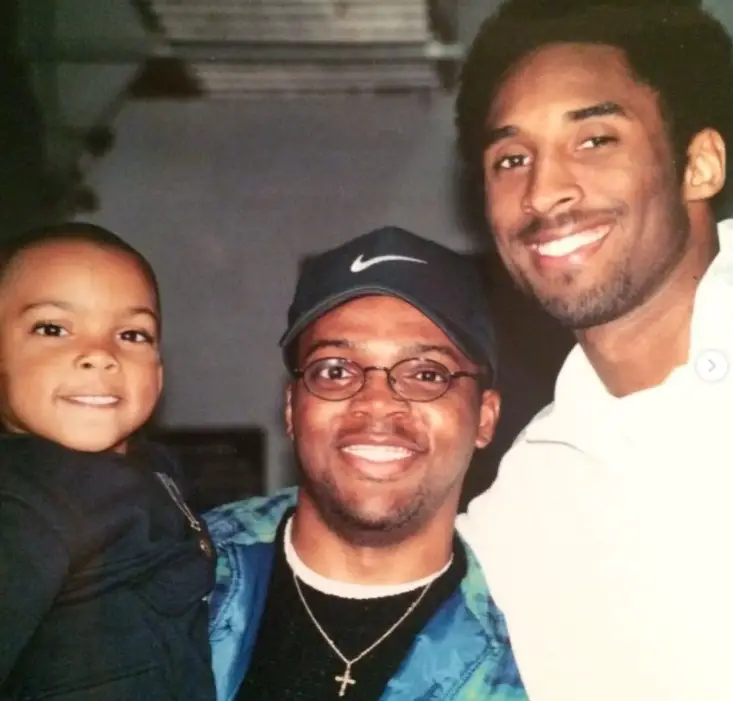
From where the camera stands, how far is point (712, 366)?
0.67 meters

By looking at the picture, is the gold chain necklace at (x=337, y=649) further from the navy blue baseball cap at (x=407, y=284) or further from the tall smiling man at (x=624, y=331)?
the navy blue baseball cap at (x=407, y=284)

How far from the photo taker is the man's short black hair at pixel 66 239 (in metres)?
0.68

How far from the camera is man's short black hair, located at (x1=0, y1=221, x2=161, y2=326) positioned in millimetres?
678

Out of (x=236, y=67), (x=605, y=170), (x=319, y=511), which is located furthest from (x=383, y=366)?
(x=236, y=67)

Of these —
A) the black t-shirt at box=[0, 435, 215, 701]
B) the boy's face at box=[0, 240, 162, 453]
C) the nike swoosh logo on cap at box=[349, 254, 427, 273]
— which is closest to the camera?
the black t-shirt at box=[0, 435, 215, 701]

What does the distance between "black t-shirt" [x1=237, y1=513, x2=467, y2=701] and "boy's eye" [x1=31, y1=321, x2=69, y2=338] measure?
30cm

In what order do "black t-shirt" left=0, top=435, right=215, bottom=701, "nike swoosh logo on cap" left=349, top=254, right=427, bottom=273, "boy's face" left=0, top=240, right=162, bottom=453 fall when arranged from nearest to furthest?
1. "black t-shirt" left=0, top=435, right=215, bottom=701
2. "boy's face" left=0, top=240, right=162, bottom=453
3. "nike swoosh logo on cap" left=349, top=254, right=427, bottom=273

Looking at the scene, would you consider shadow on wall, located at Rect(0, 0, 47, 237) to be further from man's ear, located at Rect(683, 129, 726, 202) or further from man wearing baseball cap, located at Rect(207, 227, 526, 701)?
man's ear, located at Rect(683, 129, 726, 202)

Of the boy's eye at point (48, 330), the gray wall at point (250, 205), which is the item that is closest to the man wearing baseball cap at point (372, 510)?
the gray wall at point (250, 205)

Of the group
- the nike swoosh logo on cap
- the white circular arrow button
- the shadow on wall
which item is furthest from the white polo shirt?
the shadow on wall

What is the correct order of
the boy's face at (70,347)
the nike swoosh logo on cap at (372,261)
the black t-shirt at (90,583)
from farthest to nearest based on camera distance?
1. the nike swoosh logo on cap at (372,261)
2. the boy's face at (70,347)
3. the black t-shirt at (90,583)

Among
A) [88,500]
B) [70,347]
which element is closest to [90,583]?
[88,500]

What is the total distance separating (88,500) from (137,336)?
0.53ft

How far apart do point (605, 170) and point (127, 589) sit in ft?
1.77
